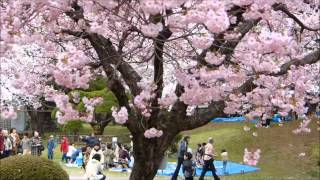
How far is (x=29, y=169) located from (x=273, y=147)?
680 inches

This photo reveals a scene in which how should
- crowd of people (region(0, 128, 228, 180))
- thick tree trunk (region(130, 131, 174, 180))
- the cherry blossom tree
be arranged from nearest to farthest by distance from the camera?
the cherry blossom tree, thick tree trunk (region(130, 131, 174, 180)), crowd of people (region(0, 128, 228, 180))

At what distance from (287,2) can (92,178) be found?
7.28m

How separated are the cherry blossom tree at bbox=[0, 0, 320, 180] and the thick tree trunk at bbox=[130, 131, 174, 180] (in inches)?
0.6

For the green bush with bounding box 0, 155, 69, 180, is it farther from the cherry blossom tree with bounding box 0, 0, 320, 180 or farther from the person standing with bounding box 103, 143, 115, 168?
the person standing with bounding box 103, 143, 115, 168

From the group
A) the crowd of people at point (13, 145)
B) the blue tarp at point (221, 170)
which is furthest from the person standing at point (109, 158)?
the crowd of people at point (13, 145)

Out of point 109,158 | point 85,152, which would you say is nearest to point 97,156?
point 85,152

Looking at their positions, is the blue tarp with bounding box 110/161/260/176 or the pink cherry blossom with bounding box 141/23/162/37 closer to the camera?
the pink cherry blossom with bounding box 141/23/162/37

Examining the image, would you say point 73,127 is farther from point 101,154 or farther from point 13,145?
point 101,154

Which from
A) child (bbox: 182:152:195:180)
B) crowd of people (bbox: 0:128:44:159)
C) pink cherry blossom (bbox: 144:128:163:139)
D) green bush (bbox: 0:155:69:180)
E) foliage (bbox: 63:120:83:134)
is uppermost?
foliage (bbox: 63:120:83:134)

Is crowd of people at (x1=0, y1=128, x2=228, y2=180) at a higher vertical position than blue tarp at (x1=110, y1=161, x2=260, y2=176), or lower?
higher

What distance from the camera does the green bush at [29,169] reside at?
920 centimetres

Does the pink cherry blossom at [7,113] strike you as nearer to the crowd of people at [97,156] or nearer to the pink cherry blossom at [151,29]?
the pink cherry blossom at [151,29]

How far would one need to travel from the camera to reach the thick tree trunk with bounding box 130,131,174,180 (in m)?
7.62

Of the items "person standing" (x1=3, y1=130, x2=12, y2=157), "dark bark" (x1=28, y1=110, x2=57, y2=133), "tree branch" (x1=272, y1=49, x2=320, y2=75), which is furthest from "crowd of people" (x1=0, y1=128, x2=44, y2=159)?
"dark bark" (x1=28, y1=110, x2=57, y2=133)
